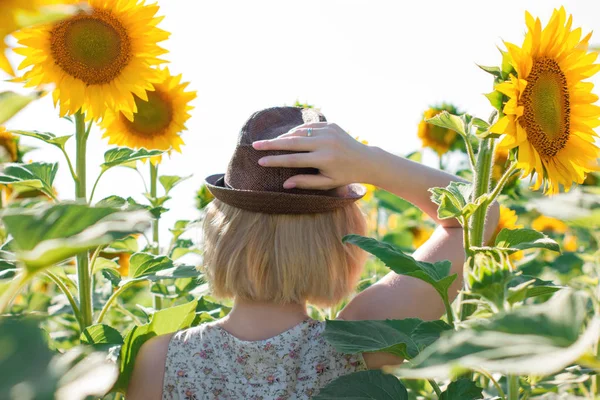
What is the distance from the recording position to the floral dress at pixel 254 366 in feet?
4.63

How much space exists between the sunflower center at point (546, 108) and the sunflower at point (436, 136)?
2.03 m

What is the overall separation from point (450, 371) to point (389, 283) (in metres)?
0.97

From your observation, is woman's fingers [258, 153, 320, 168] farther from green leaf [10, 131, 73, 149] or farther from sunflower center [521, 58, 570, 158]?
green leaf [10, 131, 73, 149]

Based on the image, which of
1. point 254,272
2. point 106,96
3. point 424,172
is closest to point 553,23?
point 424,172

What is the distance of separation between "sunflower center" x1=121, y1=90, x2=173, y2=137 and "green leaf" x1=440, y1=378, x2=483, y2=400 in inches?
58.3

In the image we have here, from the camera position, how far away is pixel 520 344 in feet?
1.77

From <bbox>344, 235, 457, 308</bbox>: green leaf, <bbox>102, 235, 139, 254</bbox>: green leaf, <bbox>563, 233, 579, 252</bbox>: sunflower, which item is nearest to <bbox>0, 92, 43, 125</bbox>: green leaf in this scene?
<bbox>344, 235, 457, 308</bbox>: green leaf

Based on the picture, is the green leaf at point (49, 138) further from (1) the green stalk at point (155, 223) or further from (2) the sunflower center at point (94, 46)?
(1) the green stalk at point (155, 223)

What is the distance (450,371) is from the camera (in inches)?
20.8

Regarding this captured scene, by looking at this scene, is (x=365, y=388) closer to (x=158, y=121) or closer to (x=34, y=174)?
(x=34, y=174)

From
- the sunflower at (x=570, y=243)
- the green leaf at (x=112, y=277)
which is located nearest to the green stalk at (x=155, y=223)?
the green leaf at (x=112, y=277)

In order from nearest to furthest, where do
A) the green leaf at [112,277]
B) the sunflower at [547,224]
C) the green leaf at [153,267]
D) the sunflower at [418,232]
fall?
1. the green leaf at [153,267]
2. the green leaf at [112,277]
3. the sunflower at [418,232]
4. the sunflower at [547,224]

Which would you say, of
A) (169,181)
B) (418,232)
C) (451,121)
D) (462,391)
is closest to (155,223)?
(169,181)

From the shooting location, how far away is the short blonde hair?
1458 mm
